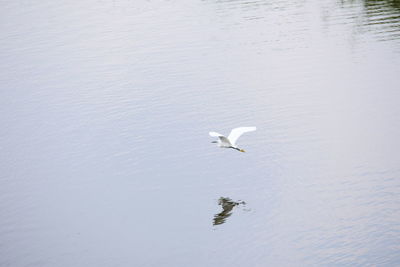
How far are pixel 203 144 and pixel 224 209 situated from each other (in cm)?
578

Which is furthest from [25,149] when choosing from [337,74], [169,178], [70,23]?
[70,23]

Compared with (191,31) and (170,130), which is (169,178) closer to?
(170,130)

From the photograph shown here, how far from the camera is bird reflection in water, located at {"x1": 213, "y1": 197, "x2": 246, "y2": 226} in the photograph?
2242 centimetres

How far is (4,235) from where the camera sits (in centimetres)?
2250

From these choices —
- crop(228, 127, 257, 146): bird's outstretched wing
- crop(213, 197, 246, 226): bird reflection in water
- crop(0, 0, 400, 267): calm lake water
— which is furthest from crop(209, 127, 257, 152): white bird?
crop(213, 197, 246, 226): bird reflection in water

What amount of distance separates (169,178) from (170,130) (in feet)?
15.8

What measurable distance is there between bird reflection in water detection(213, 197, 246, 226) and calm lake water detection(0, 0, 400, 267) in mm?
69

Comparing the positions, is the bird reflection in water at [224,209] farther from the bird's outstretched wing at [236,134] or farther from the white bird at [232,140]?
the bird's outstretched wing at [236,134]

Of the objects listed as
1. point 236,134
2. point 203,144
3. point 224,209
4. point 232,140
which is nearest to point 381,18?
point 203,144

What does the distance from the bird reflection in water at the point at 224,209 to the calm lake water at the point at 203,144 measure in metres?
0.07

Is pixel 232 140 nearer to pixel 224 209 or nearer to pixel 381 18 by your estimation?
pixel 224 209

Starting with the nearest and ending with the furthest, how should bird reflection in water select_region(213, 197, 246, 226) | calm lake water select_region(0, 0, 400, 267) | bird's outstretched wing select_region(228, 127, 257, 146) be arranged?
1. calm lake water select_region(0, 0, 400, 267)
2. bird reflection in water select_region(213, 197, 246, 226)
3. bird's outstretched wing select_region(228, 127, 257, 146)

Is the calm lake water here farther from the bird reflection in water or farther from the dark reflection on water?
the dark reflection on water

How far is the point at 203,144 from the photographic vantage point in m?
28.1
